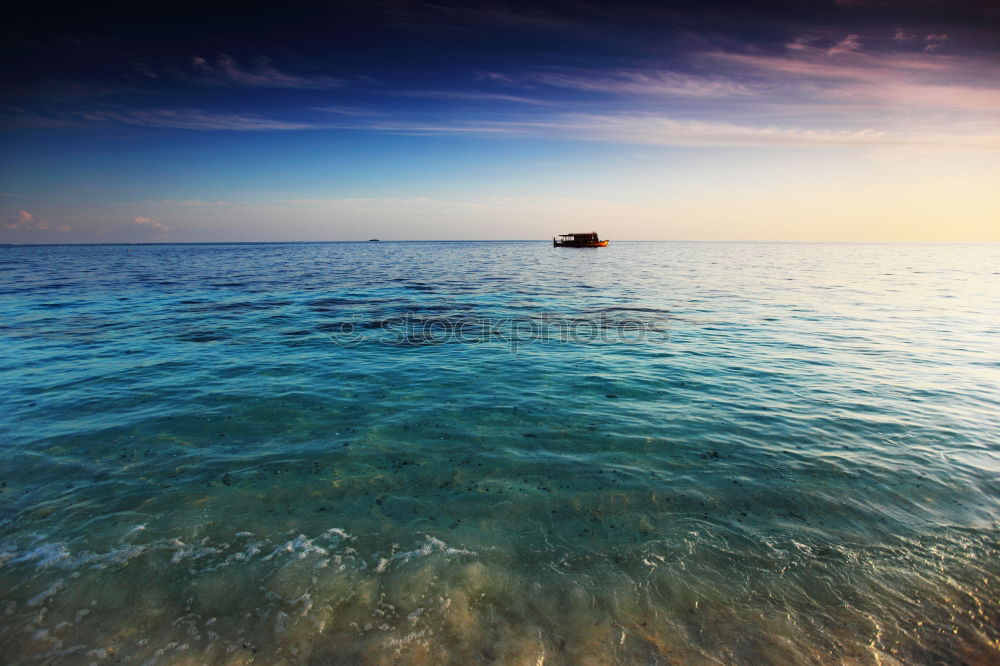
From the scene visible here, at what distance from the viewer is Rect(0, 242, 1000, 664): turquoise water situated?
14.2 ft

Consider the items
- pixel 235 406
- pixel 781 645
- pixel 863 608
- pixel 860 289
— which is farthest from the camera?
pixel 860 289

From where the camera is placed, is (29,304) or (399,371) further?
(29,304)

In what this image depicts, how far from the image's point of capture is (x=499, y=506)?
20.8 feet

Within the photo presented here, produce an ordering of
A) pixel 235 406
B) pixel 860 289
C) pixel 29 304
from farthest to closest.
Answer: pixel 860 289 < pixel 29 304 < pixel 235 406

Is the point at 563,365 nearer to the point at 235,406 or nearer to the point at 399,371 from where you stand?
the point at 399,371

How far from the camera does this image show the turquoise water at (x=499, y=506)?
4.34 metres

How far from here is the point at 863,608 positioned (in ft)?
15.0

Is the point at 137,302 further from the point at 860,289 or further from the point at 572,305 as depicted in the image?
the point at 860,289

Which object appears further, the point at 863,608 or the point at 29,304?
the point at 29,304

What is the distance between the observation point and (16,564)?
5094 millimetres

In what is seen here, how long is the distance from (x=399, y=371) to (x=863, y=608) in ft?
35.6

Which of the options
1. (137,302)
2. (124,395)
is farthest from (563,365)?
(137,302)

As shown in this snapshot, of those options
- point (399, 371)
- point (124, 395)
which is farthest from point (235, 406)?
point (399, 371)

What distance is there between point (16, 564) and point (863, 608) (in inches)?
372
